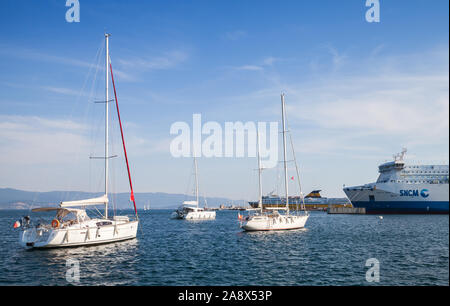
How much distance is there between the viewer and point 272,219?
41.5 m

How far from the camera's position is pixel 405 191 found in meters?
81.8

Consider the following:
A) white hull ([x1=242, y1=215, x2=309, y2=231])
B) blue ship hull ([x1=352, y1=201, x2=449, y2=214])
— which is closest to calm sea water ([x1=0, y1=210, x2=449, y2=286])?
white hull ([x1=242, y1=215, x2=309, y2=231])

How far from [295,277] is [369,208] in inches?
3127

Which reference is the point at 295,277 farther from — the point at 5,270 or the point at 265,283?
the point at 5,270

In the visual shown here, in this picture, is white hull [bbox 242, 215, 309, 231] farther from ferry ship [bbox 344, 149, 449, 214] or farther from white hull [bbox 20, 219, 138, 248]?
ferry ship [bbox 344, 149, 449, 214]

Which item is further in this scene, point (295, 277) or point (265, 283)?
point (295, 277)

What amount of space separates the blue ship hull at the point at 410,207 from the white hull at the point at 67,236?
2941 inches

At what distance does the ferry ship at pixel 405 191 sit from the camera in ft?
261

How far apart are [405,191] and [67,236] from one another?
79291 millimetres

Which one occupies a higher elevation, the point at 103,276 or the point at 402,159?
the point at 402,159

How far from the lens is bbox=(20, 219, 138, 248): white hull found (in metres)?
27.0
